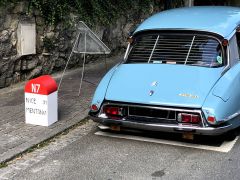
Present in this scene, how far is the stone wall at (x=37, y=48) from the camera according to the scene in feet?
29.5

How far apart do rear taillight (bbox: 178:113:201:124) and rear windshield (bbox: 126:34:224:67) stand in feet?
3.36

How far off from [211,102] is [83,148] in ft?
5.93

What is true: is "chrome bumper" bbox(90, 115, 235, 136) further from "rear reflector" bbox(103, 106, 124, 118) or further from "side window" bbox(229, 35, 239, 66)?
"side window" bbox(229, 35, 239, 66)

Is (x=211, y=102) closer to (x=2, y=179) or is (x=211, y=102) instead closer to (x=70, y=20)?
(x=2, y=179)

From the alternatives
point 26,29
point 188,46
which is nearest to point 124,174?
point 188,46

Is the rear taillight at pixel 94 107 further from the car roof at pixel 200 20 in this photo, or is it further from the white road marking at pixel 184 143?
the car roof at pixel 200 20

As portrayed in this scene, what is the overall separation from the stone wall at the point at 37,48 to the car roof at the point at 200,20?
3.11 meters

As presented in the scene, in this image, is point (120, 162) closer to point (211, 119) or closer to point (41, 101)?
point (211, 119)

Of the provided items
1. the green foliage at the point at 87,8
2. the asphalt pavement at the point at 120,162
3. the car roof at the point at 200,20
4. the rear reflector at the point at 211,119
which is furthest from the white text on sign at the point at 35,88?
the green foliage at the point at 87,8

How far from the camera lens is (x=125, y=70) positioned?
6.65 metres

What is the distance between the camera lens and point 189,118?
5.72 metres

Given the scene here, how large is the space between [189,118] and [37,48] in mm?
5070

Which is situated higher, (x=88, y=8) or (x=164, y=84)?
(x=88, y=8)

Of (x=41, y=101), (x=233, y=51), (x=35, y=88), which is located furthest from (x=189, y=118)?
(x=35, y=88)
